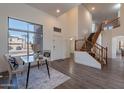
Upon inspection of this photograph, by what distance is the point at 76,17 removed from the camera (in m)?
10.3

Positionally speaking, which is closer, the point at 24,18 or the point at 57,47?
the point at 24,18

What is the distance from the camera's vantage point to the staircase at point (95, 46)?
7380 mm

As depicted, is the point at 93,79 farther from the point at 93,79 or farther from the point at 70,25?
the point at 70,25

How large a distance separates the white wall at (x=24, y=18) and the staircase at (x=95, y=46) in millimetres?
2281

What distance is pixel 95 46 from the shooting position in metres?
7.54

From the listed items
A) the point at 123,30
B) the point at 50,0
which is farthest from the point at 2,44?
the point at 123,30

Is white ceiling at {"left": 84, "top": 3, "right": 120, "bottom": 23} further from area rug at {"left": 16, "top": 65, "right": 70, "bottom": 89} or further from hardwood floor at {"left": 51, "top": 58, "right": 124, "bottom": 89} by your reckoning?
area rug at {"left": 16, "top": 65, "right": 70, "bottom": 89}

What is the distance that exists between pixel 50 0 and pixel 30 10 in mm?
4812

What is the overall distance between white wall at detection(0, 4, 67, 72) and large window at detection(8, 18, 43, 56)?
0.26 m

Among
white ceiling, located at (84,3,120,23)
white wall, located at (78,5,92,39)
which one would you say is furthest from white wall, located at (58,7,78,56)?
white ceiling, located at (84,3,120,23)

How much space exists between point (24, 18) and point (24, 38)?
107 cm

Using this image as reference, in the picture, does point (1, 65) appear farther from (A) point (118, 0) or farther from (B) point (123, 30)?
(B) point (123, 30)

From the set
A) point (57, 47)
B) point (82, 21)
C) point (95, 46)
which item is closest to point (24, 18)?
point (57, 47)

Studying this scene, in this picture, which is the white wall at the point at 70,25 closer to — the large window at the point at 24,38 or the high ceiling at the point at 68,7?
the high ceiling at the point at 68,7
